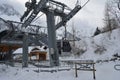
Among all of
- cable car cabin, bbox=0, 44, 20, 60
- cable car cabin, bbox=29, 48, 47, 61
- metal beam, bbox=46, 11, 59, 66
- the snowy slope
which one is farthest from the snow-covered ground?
the snowy slope

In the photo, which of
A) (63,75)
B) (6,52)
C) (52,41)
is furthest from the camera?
(6,52)

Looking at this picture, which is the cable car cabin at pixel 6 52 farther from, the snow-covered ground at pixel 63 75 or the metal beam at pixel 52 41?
the snow-covered ground at pixel 63 75

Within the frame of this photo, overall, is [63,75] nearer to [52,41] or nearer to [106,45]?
[52,41]

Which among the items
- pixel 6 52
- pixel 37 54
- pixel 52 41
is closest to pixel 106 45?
pixel 37 54

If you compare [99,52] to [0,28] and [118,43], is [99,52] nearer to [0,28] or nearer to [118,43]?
[118,43]

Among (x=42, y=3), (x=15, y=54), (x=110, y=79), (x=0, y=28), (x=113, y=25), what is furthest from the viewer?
(x=113, y=25)

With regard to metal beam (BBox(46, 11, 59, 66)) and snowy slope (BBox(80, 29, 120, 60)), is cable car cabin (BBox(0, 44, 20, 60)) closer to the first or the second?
snowy slope (BBox(80, 29, 120, 60))

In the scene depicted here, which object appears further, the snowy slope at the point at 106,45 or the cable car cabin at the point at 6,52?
the snowy slope at the point at 106,45

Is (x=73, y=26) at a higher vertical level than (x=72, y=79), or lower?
higher

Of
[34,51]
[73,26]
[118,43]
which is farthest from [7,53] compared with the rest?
[73,26]

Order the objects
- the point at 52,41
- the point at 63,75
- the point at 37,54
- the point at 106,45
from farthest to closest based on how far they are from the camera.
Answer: the point at 106,45 → the point at 37,54 → the point at 52,41 → the point at 63,75

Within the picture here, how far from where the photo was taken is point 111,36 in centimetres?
6341

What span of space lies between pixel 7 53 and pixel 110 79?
37671mm

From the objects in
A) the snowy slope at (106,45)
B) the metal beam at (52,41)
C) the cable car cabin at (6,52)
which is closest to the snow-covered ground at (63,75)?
the metal beam at (52,41)
